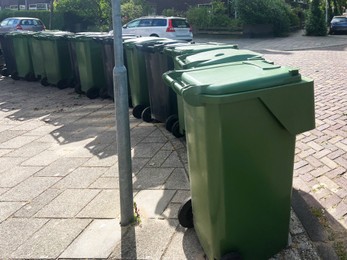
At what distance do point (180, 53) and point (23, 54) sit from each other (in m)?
6.97


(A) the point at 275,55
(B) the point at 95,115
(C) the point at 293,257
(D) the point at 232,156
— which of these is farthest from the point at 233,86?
(A) the point at 275,55

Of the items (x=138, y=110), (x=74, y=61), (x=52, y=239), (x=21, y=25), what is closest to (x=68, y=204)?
(x=52, y=239)

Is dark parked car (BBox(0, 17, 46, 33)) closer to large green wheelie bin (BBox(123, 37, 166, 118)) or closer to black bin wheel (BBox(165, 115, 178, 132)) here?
large green wheelie bin (BBox(123, 37, 166, 118))

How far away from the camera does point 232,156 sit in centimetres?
221

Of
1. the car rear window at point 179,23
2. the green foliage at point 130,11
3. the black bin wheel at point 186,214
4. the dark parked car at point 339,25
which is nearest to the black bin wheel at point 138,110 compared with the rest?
the black bin wheel at point 186,214

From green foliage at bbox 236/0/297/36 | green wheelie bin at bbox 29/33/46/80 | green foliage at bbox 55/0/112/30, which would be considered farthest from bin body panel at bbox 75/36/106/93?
green foliage at bbox 55/0/112/30

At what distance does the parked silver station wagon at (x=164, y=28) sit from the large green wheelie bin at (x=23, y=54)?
934 cm

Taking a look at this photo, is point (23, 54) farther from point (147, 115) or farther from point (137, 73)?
point (147, 115)

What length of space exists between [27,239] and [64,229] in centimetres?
29

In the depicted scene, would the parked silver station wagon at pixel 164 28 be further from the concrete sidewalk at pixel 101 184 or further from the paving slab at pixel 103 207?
the paving slab at pixel 103 207

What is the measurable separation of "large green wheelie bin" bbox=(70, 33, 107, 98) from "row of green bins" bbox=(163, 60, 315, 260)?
5.50 metres

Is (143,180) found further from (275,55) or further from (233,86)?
(275,55)

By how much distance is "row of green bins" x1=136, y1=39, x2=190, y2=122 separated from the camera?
5.46 m

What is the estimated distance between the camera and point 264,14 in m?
23.8
